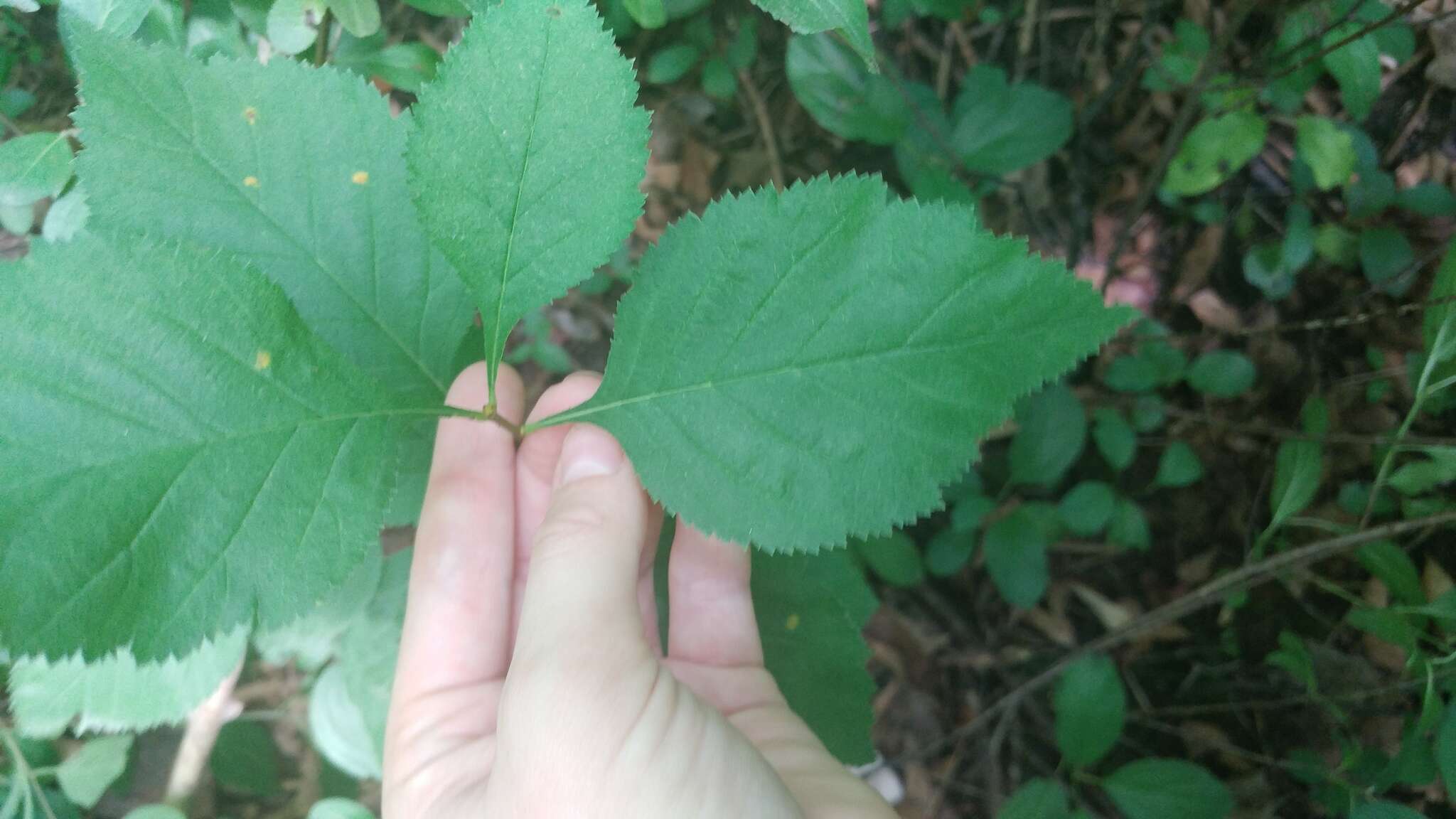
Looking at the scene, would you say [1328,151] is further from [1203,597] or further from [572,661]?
[572,661]

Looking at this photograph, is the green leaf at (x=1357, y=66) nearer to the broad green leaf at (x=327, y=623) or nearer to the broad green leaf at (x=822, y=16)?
the broad green leaf at (x=822, y=16)

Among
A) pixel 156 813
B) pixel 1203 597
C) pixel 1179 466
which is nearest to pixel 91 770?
pixel 156 813

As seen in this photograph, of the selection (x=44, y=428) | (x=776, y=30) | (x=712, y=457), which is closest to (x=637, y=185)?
(x=712, y=457)

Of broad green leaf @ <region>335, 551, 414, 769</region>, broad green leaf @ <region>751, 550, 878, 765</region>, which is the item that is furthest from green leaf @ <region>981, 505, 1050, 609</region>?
broad green leaf @ <region>335, 551, 414, 769</region>

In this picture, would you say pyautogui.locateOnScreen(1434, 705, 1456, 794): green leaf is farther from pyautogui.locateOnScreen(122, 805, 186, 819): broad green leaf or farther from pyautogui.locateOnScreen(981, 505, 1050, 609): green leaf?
pyautogui.locateOnScreen(122, 805, 186, 819): broad green leaf

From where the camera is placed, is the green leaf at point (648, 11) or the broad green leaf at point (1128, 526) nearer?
the green leaf at point (648, 11)

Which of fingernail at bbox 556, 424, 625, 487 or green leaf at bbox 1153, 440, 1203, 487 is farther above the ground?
fingernail at bbox 556, 424, 625, 487

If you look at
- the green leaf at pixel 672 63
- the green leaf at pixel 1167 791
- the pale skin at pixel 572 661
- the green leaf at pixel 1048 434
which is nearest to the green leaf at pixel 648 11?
the pale skin at pixel 572 661
